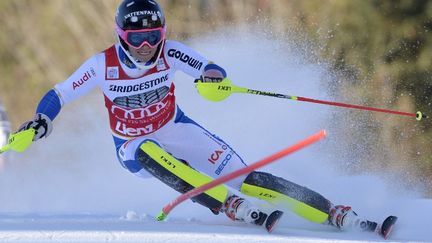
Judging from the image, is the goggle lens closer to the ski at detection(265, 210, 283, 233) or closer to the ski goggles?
the ski goggles

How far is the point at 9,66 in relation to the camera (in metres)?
21.7

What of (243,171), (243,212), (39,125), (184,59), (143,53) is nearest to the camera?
(243,171)

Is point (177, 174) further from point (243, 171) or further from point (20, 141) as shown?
point (20, 141)

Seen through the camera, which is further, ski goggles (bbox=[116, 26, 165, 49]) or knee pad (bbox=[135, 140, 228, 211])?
ski goggles (bbox=[116, 26, 165, 49])

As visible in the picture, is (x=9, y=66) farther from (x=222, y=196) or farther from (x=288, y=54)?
(x=222, y=196)

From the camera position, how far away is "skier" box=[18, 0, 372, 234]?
558 cm

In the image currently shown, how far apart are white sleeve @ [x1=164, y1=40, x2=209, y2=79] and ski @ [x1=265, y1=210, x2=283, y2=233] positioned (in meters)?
1.27

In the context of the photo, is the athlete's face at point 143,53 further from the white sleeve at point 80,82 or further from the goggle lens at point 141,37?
the white sleeve at point 80,82

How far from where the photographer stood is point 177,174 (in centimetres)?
556

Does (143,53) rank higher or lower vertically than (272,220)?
higher

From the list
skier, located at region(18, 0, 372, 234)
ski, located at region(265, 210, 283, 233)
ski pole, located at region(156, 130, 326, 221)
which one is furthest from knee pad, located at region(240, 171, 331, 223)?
ski pole, located at region(156, 130, 326, 221)

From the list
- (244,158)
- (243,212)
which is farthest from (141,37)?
(244,158)

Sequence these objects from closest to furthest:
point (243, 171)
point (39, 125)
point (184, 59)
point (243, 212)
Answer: point (243, 171), point (243, 212), point (39, 125), point (184, 59)

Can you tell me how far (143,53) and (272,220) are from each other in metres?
1.46
